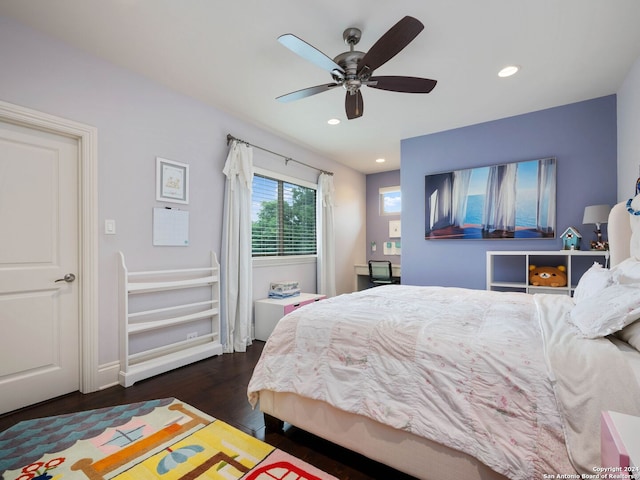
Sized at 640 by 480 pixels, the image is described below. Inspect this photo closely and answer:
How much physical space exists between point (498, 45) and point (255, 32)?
72.2 inches

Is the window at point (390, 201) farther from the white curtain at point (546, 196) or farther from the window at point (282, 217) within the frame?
the white curtain at point (546, 196)

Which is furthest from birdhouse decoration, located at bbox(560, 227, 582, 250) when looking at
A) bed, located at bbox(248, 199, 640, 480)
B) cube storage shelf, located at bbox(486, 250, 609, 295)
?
bed, located at bbox(248, 199, 640, 480)

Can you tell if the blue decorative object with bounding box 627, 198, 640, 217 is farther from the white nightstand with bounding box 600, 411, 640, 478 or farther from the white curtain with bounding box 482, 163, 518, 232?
the white nightstand with bounding box 600, 411, 640, 478

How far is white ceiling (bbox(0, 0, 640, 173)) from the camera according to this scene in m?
1.94

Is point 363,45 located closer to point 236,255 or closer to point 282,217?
point 236,255

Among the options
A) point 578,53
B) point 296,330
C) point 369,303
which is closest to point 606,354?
point 369,303

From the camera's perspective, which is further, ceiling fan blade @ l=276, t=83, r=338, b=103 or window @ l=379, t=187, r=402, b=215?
window @ l=379, t=187, r=402, b=215

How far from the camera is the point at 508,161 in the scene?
11.9 ft

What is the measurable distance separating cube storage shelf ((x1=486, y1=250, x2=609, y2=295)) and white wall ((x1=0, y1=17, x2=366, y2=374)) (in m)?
3.27

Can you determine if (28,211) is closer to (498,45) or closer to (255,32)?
(255,32)

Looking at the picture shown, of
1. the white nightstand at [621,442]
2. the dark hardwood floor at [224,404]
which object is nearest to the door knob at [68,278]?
the dark hardwood floor at [224,404]

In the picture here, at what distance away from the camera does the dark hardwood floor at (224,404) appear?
5.05ft

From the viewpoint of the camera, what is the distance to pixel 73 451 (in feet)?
5.35

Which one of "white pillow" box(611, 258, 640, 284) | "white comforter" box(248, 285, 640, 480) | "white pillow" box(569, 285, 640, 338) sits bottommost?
"white comforter" box(248, 285, 640, 480)
